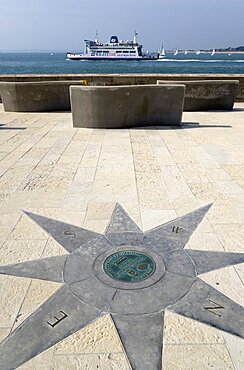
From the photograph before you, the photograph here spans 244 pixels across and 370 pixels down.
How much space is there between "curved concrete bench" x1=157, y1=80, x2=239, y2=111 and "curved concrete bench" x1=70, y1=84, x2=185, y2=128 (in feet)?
7.64

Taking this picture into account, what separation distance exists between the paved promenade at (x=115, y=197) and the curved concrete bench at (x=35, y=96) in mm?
2232

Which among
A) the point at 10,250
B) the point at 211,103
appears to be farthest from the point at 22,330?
the point at 211,103

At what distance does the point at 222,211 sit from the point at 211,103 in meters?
8.76

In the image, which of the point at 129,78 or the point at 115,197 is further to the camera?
the point at 129,78

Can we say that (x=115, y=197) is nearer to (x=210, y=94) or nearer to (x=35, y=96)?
(x=35, y=96)

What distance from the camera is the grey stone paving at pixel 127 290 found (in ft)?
7.27

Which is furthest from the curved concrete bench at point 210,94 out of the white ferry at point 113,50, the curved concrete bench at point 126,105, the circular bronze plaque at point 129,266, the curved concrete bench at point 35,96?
the white ferry at point 113,50

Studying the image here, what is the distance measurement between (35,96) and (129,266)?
1029 cm

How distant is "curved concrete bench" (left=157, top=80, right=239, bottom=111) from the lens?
1120cm

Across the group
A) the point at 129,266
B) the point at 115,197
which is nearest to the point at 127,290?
the point at 129,266

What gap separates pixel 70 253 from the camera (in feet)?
10.5

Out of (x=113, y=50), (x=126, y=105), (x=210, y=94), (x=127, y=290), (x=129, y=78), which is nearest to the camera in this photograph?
(x=127, y=290)

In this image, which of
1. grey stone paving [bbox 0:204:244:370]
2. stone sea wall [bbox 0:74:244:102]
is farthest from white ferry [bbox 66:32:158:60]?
grey stone paving [bbox 0:204:244:370]

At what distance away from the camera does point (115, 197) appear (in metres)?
A: 4.65
